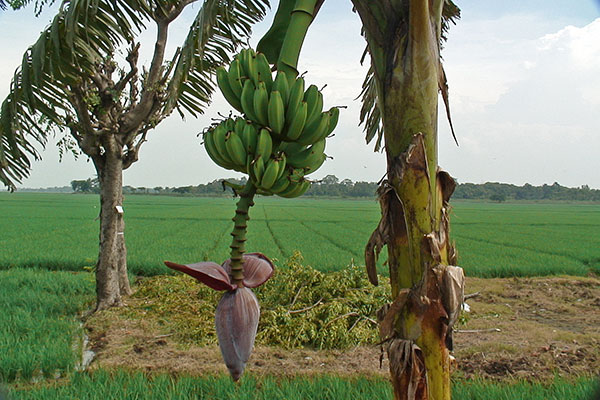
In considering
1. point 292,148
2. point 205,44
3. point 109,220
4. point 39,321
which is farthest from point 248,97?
point 39,321

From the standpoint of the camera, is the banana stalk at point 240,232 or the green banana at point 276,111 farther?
the green banana at point 276,111

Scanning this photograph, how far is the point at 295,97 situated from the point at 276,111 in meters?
0.07

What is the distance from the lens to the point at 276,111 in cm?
105

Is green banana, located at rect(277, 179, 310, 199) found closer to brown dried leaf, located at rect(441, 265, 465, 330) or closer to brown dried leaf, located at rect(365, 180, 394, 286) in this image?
brown dried leaf, located at rect(365, 180, 394, 286)

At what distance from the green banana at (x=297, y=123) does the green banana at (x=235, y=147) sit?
115 millimetres

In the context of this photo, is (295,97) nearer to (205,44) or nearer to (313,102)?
(313,102)

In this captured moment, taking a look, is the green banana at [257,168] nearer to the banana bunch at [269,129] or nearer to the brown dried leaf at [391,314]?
the banana bunch at [269,129]

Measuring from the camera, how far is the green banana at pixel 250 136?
1.07m

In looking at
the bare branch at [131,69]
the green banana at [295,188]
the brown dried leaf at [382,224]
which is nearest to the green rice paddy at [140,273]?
the green banana at [295,188]

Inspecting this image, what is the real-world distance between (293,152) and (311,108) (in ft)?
0.39

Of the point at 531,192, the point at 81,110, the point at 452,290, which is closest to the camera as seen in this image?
the point at 452,290

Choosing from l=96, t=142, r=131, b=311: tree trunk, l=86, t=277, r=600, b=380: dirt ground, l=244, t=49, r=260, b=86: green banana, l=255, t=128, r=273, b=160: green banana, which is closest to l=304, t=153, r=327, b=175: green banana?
l=255, t=128, r=273, b=160: green banana

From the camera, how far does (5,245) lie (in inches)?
527

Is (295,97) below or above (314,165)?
above
